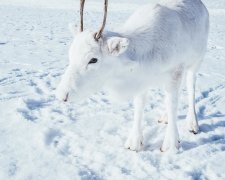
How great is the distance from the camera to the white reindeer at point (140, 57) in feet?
12.7

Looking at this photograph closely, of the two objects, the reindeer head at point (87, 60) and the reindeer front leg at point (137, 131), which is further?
the reindeer front leg at point (137, 131)

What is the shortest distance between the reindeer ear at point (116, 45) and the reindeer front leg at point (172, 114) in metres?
0.99

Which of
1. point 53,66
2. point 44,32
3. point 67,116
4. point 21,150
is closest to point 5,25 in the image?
point 44,32

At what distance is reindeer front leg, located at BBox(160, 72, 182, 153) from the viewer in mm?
4637

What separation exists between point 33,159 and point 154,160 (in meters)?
1.35

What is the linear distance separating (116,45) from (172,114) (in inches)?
50.9

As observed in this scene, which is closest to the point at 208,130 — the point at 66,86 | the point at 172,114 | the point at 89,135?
the point at 172,114

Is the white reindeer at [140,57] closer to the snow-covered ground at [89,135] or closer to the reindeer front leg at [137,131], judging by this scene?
the reindeer front leg at [137,131]

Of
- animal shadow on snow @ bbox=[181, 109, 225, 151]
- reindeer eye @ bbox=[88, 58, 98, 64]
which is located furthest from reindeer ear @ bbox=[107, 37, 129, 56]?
animal shadow on snow @ bbox=[181, 109, 225, 151]

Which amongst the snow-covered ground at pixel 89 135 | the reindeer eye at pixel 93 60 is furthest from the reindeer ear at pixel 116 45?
the snow-covered ground at pixel 89 135

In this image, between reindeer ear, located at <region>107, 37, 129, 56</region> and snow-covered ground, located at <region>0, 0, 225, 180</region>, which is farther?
snow-covered ground, located at <region>0, 0, 225, 180</region>

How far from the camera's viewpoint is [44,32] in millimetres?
14094

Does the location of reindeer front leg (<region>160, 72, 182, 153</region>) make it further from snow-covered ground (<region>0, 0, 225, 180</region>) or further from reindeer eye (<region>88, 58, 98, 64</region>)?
reindeer eye (<region>88, 58, 98, 64</region>)

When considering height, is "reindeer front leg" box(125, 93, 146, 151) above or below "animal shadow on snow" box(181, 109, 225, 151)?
above
